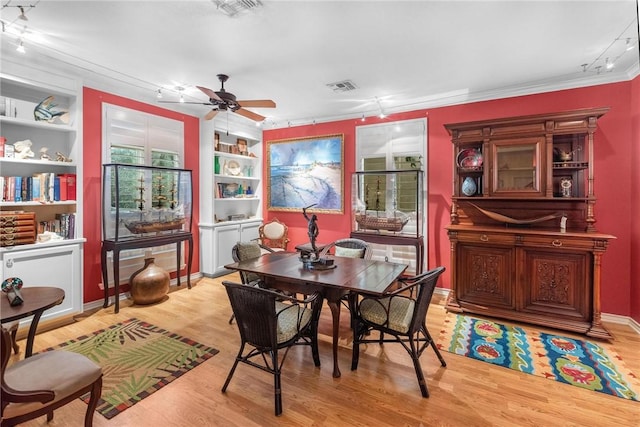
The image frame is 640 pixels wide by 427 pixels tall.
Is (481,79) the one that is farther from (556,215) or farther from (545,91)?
(556,215)

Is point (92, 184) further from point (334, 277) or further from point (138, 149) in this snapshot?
point (334, 277)

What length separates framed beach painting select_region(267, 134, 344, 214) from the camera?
511 cm

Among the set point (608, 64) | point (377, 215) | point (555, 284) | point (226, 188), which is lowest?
point (555, 284)

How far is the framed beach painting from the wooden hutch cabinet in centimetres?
195

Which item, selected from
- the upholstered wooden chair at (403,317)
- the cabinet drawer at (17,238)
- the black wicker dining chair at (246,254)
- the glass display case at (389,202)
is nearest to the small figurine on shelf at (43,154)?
the cabinet drawer at (17,238)

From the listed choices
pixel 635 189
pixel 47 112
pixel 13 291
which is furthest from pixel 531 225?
pixel 47 112

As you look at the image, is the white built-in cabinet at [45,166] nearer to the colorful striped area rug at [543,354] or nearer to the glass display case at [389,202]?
the glass display case at [389,202]

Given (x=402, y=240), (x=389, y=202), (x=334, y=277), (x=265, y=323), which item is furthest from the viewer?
(x=389, y=202)

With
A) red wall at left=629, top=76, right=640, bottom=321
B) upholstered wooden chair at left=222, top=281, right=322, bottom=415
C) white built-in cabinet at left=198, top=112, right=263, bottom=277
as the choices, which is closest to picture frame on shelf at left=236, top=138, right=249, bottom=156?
white built-in cabinet at left=198, top=112, right=263, bottom=277

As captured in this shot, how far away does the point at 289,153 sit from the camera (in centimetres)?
556

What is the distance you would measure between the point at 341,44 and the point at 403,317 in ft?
8.10

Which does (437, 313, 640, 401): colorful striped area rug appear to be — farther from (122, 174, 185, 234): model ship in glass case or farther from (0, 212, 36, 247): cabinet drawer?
(0, 212, 36, 247): cabinet drawer

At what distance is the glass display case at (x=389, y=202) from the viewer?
171 inches

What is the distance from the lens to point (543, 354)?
269 centimetres
